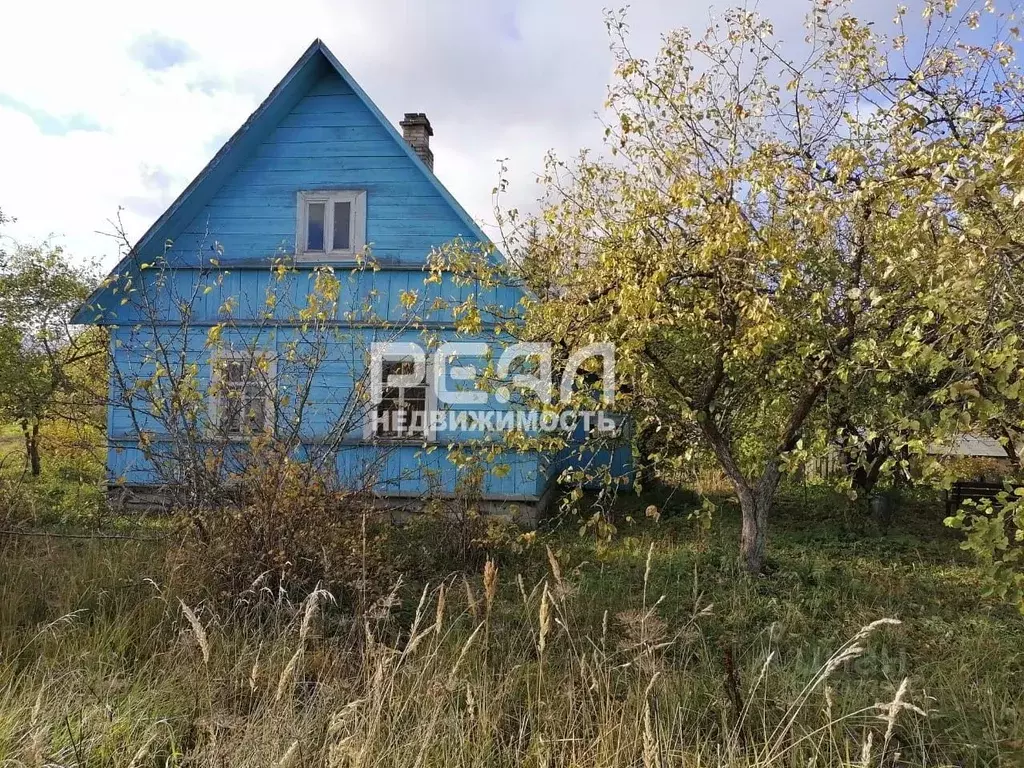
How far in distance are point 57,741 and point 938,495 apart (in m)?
12.5

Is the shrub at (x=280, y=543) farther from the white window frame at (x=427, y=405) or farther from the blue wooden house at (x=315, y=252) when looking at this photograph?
the white window frame at (x=427, y=405)

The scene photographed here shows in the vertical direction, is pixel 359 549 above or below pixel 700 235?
below

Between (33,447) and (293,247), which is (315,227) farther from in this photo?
(33,447)

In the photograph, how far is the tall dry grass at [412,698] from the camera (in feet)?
9.08

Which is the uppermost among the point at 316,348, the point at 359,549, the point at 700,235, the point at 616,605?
the point at 700,235

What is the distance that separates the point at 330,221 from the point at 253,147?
157 cm

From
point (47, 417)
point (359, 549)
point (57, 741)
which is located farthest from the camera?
point (47, 417)

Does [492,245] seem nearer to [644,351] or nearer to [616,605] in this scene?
[644,351]

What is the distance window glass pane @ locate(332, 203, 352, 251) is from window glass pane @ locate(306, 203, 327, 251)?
0.62 feet

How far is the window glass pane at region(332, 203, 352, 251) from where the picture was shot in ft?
31.9

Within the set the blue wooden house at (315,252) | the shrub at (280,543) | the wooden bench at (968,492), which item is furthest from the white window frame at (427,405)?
the wooden bench at (968,492)

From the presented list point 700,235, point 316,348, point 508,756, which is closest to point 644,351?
point 700,235

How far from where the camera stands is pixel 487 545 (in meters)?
6.80

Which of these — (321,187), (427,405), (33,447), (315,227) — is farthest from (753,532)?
(33,447)
